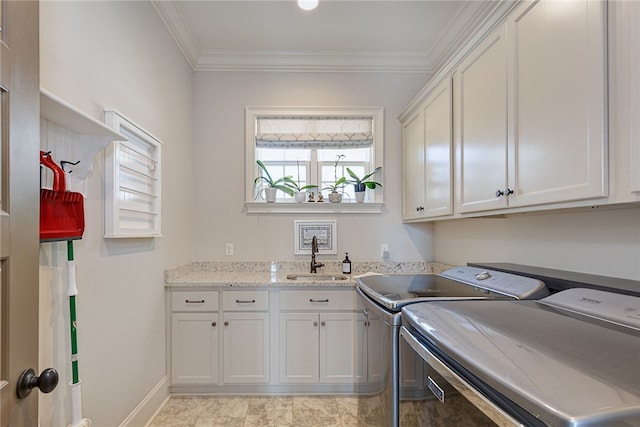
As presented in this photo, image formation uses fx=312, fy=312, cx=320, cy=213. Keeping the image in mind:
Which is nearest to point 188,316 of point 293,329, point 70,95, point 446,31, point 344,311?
point 293,329

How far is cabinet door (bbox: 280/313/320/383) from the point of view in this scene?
2.36m

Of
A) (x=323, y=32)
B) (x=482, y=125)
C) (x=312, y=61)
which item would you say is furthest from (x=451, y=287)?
(x=312, y=61)

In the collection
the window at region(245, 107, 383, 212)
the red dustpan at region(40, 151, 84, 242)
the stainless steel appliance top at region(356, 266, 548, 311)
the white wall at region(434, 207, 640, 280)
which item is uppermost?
the window at region(245, 107, 383, 212)

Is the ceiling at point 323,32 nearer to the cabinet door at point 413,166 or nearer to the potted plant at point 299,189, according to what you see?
the cabinet door at point 413,166

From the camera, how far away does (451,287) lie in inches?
59.7

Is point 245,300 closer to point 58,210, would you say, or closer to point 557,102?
point 58,210

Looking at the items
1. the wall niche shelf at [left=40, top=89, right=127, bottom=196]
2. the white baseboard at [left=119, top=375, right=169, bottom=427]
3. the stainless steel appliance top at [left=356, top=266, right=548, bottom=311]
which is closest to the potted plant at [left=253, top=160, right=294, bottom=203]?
the stainless steel appliance top at [left=356, top=266, right=548, bottom=311]

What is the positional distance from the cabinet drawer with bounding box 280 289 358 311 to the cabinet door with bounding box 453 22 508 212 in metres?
1.06

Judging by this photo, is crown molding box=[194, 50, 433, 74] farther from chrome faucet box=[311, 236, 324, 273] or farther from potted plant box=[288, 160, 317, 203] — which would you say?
Result: chrome faucet box=[311, 236, 324, 273]

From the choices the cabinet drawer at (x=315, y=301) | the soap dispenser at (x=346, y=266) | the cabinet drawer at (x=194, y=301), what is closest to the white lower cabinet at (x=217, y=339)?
the cabinet drawer at (x=194, y=301)

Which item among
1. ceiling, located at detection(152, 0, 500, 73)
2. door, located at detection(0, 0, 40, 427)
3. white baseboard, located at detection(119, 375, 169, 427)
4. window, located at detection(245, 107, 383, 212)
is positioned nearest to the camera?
door, located at detection(0, 0, 40, 427)

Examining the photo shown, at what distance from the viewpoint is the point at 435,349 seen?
3.02ft

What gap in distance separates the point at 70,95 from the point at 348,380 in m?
2.41

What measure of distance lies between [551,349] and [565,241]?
3.59 feet
